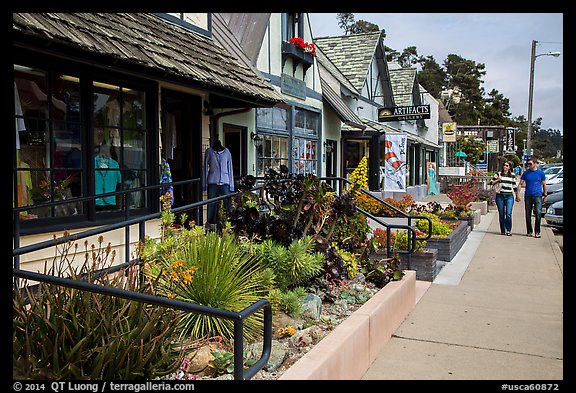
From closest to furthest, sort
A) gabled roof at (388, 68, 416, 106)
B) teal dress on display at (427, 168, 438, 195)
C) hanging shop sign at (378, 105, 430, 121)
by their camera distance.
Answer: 1. hanging shop sign at (378, 105, 430, 121)
2. gabled roof at (388, 68, 416, 106)
3. teal dress on display at (427, 168, 438, 195)

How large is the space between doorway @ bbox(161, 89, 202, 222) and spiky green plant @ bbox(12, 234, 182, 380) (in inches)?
222

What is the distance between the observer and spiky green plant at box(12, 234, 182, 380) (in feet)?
9.41

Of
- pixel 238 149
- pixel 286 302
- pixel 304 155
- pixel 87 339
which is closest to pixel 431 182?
pixel 304 155

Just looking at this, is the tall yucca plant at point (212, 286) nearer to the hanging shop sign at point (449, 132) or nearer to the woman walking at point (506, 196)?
the woman walking at point (506, 196)

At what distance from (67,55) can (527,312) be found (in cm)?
582

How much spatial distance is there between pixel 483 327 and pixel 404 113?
16682mm

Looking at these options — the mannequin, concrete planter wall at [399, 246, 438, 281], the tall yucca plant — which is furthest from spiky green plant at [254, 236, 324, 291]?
the mannequin

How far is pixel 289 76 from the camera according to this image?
13266 mm

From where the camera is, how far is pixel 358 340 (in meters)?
4.11

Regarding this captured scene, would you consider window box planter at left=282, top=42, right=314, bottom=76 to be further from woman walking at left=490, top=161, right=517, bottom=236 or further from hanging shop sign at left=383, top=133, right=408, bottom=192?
hanging shop sign at left=383, top=133, right=408, bottom=192

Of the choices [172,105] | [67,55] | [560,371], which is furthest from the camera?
[172,105]

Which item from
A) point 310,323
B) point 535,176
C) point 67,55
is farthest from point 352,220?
point 535,176

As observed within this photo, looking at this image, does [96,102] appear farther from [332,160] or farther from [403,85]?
[403,85]
